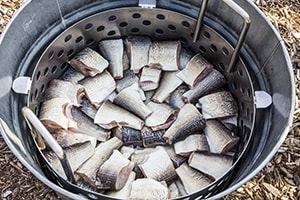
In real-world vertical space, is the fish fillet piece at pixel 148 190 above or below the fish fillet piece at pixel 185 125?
below

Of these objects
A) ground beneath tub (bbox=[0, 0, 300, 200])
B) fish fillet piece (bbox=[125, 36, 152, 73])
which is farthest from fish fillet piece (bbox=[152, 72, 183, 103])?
ground beneath tub (bbox=[0, 0, 300, 200])

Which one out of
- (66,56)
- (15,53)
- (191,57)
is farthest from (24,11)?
(191,57)

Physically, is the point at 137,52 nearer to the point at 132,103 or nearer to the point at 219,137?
the point at 132,103

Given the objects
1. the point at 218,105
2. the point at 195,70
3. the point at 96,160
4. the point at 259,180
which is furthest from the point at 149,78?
the point at 259,180

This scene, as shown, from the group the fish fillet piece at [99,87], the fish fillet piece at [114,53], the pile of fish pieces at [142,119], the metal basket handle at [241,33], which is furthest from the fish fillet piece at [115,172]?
the metal basket handle at [241,33]

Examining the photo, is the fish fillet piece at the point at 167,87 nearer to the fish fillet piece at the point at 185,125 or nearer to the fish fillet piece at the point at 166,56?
the fish fillet piece at the point at 166,56

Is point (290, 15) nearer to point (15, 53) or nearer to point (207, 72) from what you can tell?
point (207, 72)
